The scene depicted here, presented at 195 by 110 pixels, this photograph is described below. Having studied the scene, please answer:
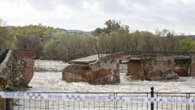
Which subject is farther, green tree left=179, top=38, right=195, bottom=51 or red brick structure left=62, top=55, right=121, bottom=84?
green tree left=179, top=38, right=195, bottom=51

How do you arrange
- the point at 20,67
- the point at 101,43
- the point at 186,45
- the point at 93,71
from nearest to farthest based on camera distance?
the point at 20,67
the point at 93,71
the point at 186,45
the point at 101,43

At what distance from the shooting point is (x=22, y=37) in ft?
225

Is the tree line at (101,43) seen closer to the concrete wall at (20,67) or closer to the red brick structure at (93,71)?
the red brick structure at (93,71)

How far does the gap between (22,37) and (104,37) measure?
2211 centimetres

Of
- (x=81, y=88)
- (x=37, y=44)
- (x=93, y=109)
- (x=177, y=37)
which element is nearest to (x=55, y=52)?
(x=37, y=44)

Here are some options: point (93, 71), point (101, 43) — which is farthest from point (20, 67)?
point (101, 43)

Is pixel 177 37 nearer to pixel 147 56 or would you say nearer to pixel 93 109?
pixel 147 56

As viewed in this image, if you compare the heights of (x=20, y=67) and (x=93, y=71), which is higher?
(x=20, y=67)

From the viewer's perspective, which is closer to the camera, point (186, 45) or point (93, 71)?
point (93, 71)

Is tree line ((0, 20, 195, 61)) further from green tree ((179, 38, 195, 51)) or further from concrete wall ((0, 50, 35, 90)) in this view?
concrete wall ((0, 50, 35, 90))

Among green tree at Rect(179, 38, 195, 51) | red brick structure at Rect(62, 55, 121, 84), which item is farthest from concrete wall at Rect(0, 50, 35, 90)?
green tree at Rect(179, 38, 195, 51)

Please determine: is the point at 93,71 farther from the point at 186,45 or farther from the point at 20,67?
the point at 186,45

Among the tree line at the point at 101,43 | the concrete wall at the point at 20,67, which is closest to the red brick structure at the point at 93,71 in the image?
the concrete wall at the point at 20,67

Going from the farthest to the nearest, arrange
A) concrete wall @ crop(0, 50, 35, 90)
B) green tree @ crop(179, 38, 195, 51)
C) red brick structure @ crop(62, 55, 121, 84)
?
green tree @ crop(179, 38, 195, 51), red brick structure @ crop(62, 55, 121, 84), concrete wall @ crop(0, 50, 35, 90)
